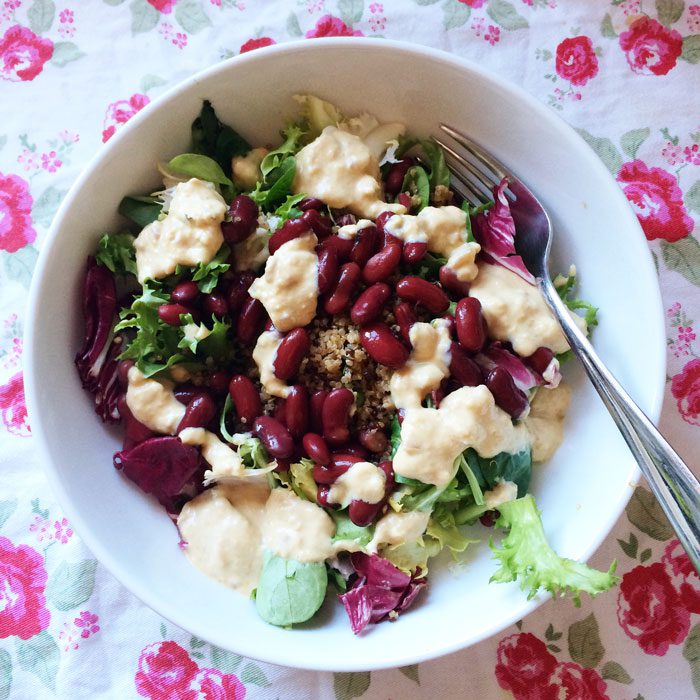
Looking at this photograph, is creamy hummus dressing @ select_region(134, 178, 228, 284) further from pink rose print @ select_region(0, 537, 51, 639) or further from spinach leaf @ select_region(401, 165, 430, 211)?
pink rose print @ select_region(0, 537, 51, 639)

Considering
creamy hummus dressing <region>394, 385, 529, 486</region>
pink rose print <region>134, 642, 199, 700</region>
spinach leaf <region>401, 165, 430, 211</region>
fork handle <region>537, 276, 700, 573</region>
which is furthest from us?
pink rose print <region>134, 642, 199, 700</region>

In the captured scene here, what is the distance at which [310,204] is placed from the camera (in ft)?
5.51

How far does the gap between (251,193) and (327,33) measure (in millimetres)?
595

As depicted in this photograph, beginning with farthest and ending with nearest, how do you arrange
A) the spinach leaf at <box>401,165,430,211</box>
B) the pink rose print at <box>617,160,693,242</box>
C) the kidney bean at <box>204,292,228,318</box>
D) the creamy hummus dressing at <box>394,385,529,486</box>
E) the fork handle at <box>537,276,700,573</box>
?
the pink rose print at <box>617,160,693,242</box>
the spinach leaf at <box>401,165,430,211</box>
the kidney bean at <box>204,292,228,318</box>
the creamy hummus dressing at <box>394,385,529,486</box>
the fork handle at <box>537,276,700,573</box>

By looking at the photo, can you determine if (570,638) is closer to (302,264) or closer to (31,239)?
(302,264)

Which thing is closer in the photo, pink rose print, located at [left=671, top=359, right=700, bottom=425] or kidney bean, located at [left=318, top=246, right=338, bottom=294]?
kidney bean, located at [left=318, top=246, right=338, bottom=294]

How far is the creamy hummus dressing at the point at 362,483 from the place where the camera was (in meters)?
1.58

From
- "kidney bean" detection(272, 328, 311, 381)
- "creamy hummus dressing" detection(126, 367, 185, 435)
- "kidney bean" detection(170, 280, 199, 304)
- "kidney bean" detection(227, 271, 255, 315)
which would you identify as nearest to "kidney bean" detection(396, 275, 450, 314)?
"kidney bean" detection(272, 328, 311, 381)

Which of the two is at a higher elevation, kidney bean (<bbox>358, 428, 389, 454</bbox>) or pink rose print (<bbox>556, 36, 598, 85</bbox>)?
pink rose print (<bbox>556, 36, 598, 85</bbox>)

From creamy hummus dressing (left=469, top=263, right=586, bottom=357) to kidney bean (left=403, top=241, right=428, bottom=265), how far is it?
0.48 ft


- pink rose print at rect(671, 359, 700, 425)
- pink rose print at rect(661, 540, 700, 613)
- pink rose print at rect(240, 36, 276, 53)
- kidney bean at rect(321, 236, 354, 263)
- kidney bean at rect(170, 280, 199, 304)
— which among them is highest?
pink rose print at rect(240, 36, 276, 53)

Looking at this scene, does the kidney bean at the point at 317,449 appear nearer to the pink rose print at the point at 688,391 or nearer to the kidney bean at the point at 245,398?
the kidney bean at the point at 245,398

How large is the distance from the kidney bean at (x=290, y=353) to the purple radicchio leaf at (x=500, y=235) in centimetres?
50

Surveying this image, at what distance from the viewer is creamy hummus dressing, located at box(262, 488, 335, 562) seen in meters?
1.62
